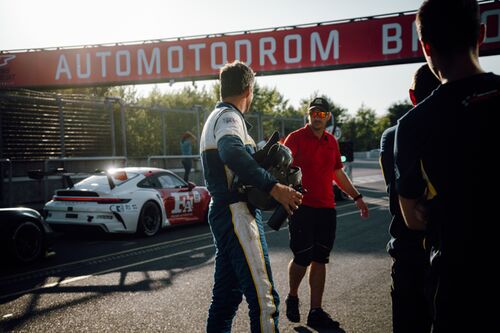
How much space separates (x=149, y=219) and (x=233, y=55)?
1047 cm

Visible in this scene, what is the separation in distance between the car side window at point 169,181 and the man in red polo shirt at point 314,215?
630 cm

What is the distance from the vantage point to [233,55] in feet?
61.5

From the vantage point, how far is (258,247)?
2.89 meters

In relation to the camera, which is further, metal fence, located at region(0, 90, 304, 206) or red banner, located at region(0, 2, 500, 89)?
red banner, located at region(0, 2, 500, 89)

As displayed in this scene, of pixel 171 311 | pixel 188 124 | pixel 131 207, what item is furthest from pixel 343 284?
pixel 188 124

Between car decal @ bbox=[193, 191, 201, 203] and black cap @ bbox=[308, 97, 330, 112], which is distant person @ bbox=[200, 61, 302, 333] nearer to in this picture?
black cap @ bbox=[308, 97, 330, 112]

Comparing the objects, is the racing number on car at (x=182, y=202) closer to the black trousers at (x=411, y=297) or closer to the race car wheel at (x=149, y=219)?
the race car wheel at (x=149, y=219)

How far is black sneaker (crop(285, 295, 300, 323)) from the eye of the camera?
444cm

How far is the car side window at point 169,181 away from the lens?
10633 millimetres

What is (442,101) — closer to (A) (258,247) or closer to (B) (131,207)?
(A) (258,247)

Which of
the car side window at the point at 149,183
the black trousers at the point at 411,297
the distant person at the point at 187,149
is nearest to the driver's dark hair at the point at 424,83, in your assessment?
the black trousers at the point at 411,297

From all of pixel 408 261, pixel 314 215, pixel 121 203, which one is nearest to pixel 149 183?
pixel 121 203

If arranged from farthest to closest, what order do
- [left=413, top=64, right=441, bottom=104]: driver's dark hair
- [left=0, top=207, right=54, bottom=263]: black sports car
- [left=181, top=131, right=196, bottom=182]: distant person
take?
[left=181, top=131, right=196, bottom=182]: distant person
[left=0, top=207, right=54, bottom=263]: black sports car
[left=413, top=64, right=441, bottom=104]: driver's dark hair

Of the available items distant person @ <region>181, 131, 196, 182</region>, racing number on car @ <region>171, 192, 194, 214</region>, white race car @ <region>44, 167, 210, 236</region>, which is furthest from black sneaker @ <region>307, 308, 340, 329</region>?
distant person @ <region>181, 131, 196, 182</region>
